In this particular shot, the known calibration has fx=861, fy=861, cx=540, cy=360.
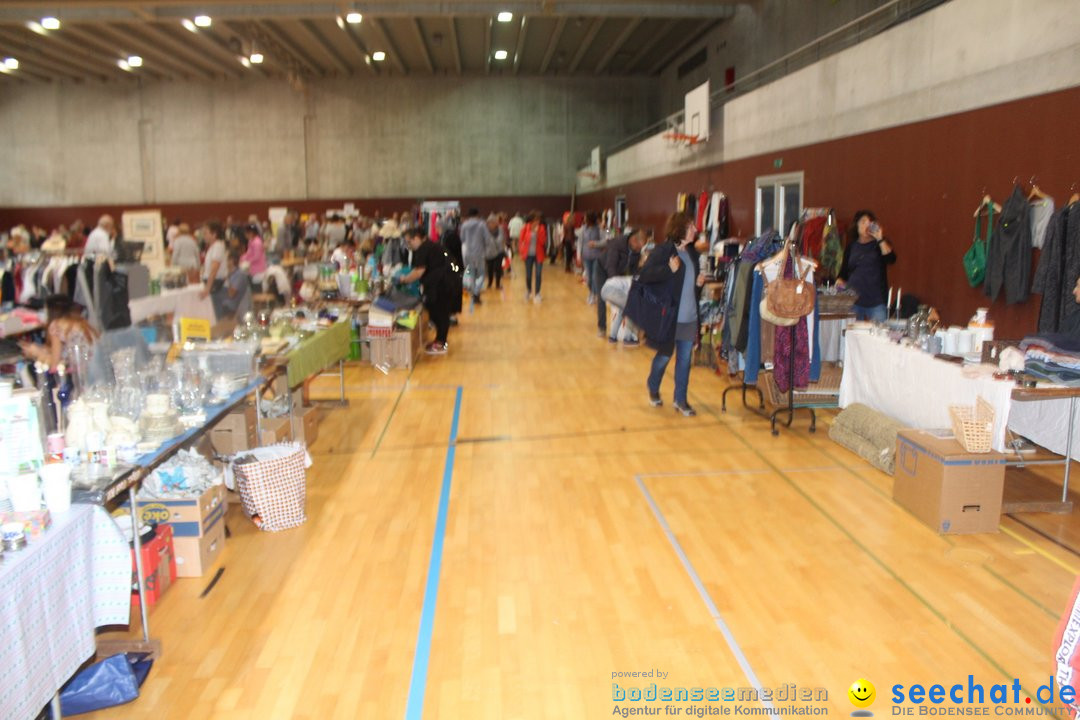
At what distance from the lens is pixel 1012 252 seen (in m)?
6.18

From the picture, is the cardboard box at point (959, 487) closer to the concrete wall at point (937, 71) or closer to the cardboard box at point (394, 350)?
the concrete wall at point (937, 71)

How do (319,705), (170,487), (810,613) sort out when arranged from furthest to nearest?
(170,487) < (810,613) < (319,705)

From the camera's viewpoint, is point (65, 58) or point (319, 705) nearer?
point (319, 705)

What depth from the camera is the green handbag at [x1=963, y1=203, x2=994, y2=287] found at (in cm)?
646

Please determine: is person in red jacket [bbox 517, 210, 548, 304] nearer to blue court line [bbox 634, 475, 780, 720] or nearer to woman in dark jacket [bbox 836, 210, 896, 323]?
woman in dark jacket [bbox 836, 210, 896, 323]

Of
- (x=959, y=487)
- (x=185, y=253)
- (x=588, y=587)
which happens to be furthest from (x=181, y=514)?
(x=185, y=253)

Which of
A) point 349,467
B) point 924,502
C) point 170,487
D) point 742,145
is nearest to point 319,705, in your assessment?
point 170,487

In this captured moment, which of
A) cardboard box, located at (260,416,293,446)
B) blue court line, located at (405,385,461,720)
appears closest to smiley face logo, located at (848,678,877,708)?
blue court line, located at (405,385,461,720)

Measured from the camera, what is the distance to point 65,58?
69.9 feet

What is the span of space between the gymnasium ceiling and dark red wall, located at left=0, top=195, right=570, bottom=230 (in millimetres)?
3631

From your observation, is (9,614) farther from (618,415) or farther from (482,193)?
(482,193)

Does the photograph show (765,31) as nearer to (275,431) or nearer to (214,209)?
(275,431)

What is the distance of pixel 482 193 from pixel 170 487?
2309 centimetres

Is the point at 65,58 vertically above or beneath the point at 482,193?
above
